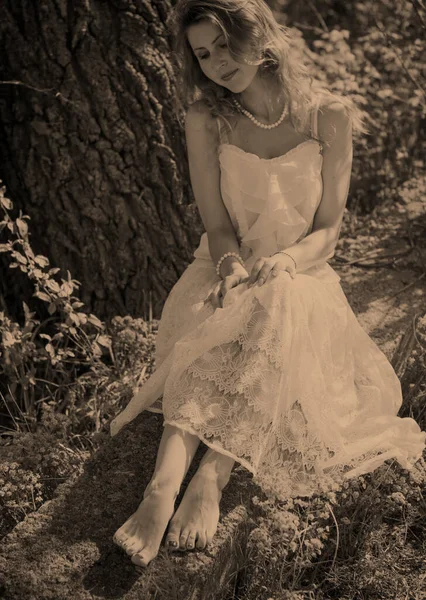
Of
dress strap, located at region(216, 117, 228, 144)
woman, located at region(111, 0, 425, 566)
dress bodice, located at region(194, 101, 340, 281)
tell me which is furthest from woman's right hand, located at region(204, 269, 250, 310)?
dress strap, located at region(216, 117, 228, 144)

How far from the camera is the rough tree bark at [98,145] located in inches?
132

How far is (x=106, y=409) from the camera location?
10.1 ft

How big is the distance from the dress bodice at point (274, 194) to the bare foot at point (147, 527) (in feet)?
3.26

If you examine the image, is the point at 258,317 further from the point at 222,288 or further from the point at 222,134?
the point at 222,134

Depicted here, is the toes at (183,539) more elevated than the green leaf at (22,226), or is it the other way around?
the green leaf at (22,226)

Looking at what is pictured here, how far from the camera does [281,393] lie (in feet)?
7.81

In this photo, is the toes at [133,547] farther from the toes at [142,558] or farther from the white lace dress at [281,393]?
the white lace dress at [281,393]

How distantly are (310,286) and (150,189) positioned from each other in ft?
3.95

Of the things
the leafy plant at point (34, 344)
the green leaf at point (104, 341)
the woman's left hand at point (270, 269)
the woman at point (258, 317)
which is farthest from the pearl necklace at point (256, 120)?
the green leaf at point (104, 341)

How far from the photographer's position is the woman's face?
2.69 metres

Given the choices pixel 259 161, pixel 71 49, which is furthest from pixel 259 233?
pixel 71 49

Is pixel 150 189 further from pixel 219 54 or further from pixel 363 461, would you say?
pixel 363 461

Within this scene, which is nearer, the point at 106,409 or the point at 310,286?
the point at 310,286

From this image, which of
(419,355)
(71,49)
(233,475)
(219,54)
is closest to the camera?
(233,475)
